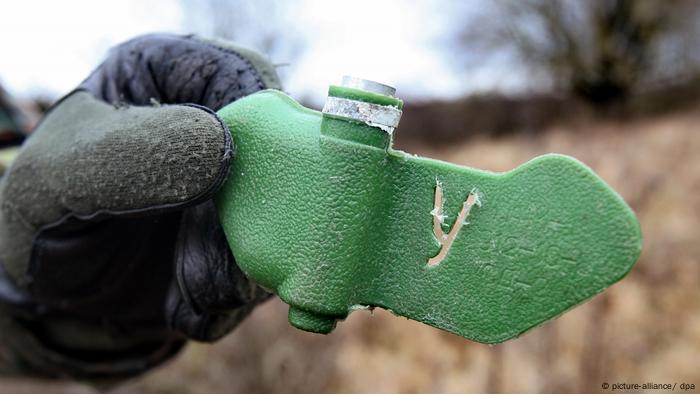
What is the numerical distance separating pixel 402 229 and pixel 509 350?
206cm

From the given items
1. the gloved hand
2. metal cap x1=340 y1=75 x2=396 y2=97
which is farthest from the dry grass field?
metal cap x1=340 y1=75 x2=396 y2=97

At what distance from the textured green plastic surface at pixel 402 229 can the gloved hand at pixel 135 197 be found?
54 millimetres

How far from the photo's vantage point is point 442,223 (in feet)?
1.64

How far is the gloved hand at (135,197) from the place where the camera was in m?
0.56

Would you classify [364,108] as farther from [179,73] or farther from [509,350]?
[509,350]

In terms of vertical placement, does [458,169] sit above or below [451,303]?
above

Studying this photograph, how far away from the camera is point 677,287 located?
2.84 meters

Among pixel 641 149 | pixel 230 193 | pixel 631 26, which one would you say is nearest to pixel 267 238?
pixel 230 193

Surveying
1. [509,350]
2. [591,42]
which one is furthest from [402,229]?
[591,42]

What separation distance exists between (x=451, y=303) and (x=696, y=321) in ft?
8.20

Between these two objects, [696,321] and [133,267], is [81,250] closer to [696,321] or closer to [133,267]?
[133,267]

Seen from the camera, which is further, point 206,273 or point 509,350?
point 509,350

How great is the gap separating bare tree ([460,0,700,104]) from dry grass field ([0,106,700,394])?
4673 mm

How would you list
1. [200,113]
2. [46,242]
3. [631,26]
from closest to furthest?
[200,113] < [46,242] < [631,26]
